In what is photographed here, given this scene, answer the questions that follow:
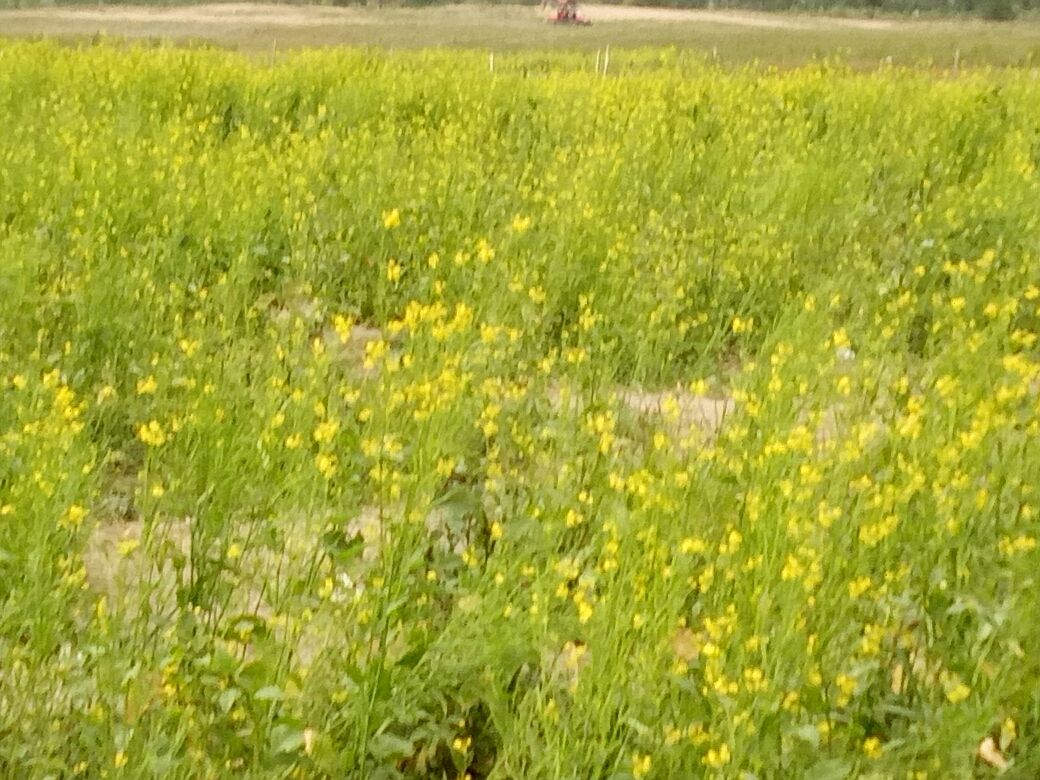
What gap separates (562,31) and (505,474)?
18.3m

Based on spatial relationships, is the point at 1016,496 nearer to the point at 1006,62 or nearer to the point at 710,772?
the point at 710,772

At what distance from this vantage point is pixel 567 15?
Answer: 68.4 feet

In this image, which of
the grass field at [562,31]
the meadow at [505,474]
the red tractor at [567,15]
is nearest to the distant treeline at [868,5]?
the grass field at [562,31]

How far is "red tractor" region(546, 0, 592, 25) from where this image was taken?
20.7 metres

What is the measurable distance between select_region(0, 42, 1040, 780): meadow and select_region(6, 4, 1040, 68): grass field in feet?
39.7

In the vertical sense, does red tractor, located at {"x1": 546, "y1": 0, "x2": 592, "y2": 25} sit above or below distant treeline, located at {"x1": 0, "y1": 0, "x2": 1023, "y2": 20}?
below

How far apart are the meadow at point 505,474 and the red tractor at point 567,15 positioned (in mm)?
16532

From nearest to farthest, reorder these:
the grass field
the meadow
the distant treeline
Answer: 1. the meadow
2. the grass field
3. the distant treeline

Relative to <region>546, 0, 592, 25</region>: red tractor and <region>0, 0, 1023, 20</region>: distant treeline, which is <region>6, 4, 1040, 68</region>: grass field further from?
<region>0, 0, 1023, 20</region>: distant treeline

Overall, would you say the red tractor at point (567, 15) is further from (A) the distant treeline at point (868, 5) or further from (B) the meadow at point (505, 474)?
(B) the meadow at point (505, 474)

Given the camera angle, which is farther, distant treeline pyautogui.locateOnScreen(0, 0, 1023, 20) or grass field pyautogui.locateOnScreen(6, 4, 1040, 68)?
distant treeline pyautogui.locateOnScreen(0, 0, 1023, 20)

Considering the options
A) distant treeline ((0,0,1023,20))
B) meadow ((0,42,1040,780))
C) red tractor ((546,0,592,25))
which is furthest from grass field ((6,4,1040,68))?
meadow ((0,42,1040,780))

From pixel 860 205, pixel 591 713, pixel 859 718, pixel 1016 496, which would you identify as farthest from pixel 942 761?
pixel 860 205

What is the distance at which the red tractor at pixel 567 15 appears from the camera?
20.7 metres
